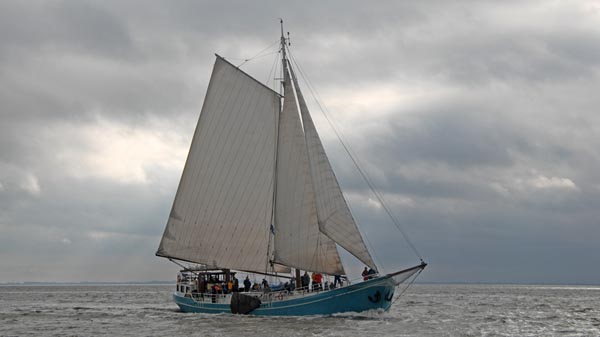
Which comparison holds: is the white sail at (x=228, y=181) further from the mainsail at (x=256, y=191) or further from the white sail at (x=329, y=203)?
the white sail at (x=329, y=203)

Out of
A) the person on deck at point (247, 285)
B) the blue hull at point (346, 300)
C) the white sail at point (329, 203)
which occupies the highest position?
the white sail at point (329, 203)

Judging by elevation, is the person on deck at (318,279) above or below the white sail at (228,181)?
below

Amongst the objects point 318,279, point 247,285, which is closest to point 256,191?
point 247,285

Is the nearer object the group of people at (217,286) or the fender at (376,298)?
the fender at (376,298)

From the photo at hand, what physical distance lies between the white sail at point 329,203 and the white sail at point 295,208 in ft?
3.90

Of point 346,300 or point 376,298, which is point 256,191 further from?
point 376,298

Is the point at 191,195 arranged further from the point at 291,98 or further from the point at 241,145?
the point at 291,98

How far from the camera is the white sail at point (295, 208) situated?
55.8 meters

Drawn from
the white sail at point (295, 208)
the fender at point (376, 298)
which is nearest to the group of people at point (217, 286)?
the white sail at point (295, 208)

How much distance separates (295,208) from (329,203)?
3.51 metres

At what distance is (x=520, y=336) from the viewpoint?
1902 inches

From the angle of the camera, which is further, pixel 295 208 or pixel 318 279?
pixel 295 208

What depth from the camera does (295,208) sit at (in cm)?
5712

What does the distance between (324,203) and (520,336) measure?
1662 centimetres
